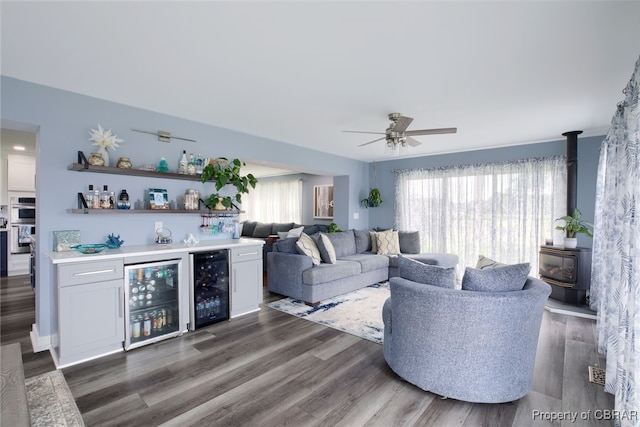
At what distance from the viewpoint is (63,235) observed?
2.92m

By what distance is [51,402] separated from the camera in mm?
2092

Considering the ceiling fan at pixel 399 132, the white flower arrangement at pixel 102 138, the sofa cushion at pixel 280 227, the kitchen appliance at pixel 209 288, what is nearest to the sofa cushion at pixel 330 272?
the kitchen appliance at pixel 209 288

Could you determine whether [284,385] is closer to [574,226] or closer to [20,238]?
[574,226]

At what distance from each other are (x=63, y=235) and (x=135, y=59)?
A: 187 cm

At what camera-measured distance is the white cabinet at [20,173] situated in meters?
5.81

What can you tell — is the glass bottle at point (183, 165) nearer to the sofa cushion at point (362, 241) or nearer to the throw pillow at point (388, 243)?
the sofa cushion at point (362, 241)

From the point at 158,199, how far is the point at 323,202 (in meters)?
4.93

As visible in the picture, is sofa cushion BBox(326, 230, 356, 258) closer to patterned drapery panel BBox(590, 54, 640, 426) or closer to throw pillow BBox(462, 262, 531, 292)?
throw pillow BBox(462, 262, 531, 292)

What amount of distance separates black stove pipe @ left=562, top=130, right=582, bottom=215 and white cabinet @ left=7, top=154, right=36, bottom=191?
9.53m

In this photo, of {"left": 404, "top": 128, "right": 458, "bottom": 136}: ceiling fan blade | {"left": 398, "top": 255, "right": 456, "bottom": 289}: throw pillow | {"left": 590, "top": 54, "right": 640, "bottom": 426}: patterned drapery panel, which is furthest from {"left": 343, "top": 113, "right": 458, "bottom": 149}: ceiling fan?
{"left": 398, "top": 255, "right": 456, "bottom": 289}: throw pillow

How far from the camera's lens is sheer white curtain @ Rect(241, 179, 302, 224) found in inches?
341

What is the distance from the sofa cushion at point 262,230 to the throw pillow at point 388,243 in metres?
3.55

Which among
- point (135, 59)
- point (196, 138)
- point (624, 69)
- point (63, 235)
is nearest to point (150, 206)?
point (63, 235)

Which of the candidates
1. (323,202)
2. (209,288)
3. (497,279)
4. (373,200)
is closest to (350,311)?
(209,288)
